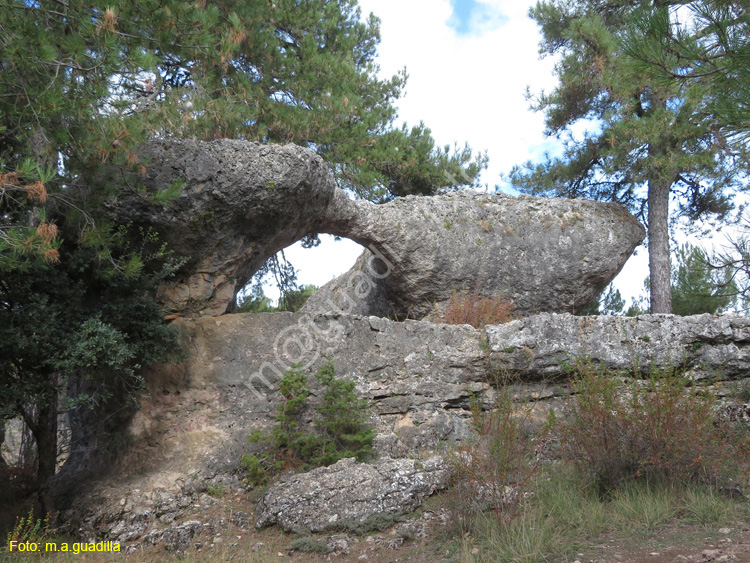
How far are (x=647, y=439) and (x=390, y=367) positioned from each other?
325 cm

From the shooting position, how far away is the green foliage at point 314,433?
6.84 meters

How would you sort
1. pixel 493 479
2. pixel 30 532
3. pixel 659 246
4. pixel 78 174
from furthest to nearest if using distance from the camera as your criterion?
1. pixel 659 246
2. pixel 78 174
3. pixel 30 532
4. pixel 493 479

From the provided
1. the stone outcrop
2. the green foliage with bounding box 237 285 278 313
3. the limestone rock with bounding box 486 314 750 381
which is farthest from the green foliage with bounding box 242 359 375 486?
the green foliage with bounding box 237 285 278 313

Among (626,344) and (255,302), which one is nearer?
(626,344)

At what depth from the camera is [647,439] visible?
5559mm

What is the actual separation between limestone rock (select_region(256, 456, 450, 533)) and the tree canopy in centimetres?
648

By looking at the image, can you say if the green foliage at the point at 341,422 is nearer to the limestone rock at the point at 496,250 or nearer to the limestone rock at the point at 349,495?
the limestone rock at the point at 349,495

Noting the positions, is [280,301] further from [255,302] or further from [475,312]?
[475,312]

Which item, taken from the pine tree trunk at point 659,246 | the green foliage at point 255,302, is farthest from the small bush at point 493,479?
the green foliage at point 255,302

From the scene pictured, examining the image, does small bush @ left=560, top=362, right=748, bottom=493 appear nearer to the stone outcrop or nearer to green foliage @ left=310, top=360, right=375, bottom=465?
the stone outcrop

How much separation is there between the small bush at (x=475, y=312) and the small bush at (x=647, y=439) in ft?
11.1

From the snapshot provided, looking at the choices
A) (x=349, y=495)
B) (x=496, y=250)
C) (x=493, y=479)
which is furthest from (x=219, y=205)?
(x=496, y=250)

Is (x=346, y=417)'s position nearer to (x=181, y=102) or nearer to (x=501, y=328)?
(x=501, y=328)

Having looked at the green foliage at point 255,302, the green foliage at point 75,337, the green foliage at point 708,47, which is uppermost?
the green foliage at point 708,47
